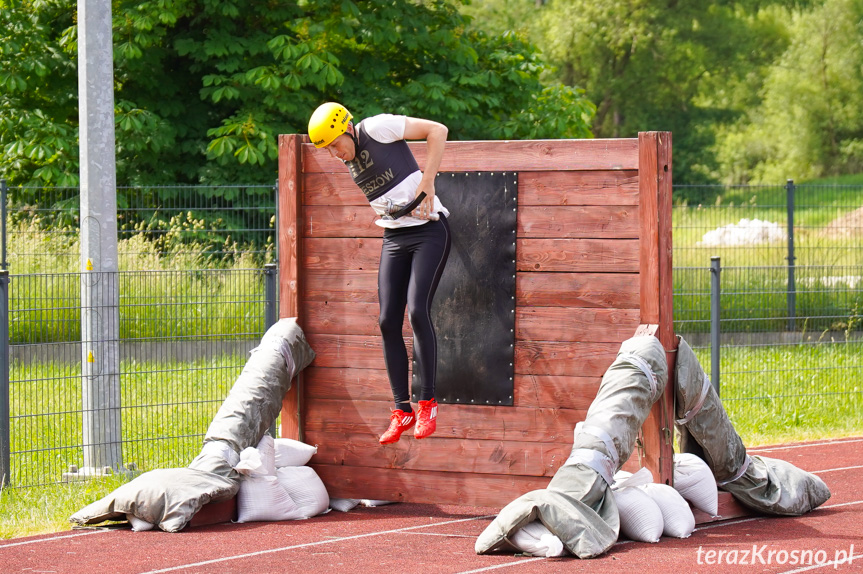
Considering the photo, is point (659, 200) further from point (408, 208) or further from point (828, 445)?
point (828, 445)

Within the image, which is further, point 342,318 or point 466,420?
point 342,318

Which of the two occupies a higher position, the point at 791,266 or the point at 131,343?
the point at 791,266

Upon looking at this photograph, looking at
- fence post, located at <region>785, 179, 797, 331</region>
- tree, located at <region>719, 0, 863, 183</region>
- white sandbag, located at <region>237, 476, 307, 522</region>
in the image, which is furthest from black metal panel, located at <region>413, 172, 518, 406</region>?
tree, located at <region>719, 0, 863, 183</region>

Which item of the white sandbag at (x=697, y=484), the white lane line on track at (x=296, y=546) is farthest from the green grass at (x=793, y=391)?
the white lane line on track at (x=296, y=546)

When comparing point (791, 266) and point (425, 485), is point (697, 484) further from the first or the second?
point (791, 266)

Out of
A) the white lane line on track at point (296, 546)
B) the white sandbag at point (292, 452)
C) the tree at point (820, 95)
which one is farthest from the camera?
the tree at point (820, 95)

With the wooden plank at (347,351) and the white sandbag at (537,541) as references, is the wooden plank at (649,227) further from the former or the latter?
the wooden plank at (347,351)

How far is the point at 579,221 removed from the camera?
6945 mm

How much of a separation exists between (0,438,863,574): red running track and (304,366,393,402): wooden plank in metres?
0.77

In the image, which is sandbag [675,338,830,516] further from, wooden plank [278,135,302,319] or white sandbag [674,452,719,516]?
wooden plank [278,135,302,319]

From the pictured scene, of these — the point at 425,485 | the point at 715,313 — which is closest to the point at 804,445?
the point at 715,313

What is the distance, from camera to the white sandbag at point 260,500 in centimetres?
697

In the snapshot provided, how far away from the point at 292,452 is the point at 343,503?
19.2 inches

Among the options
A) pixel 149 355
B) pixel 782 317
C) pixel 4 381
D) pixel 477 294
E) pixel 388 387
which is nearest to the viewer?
pixel 477 294
